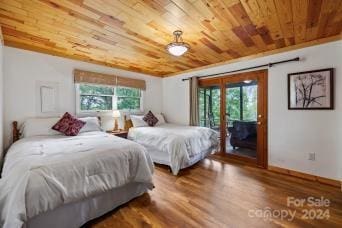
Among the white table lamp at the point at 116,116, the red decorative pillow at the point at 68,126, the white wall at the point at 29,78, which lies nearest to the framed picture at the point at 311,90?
the white table lamp at the point at 116,116

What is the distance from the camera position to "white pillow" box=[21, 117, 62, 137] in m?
2.80

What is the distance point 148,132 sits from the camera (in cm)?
365

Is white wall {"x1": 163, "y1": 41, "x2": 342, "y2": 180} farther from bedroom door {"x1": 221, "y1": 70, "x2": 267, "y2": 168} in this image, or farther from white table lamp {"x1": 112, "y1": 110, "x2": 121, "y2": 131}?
white table lamp {"x1": 112, "y1": 110, "x2": 121, "y2": 131}

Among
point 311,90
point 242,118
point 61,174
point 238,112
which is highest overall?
point 311,90

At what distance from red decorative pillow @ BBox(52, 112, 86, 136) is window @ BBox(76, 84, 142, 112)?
0.58m

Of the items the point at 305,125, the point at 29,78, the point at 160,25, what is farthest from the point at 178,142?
the point at 29,78

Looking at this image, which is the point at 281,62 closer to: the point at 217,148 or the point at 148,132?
the point at 217,148

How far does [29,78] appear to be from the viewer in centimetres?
305

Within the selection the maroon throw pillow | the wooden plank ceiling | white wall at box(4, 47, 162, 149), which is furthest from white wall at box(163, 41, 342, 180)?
white wall at box(4, 47, 162, 149)

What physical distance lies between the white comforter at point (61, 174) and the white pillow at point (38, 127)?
838 mm

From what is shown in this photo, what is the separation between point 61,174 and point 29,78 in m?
2.43

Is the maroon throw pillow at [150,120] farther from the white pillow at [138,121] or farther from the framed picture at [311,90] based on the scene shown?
the framed picture at [311,90]

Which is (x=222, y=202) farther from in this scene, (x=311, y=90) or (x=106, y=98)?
(x=106, y=98)

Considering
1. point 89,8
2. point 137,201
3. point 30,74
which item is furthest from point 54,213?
point 30,74
